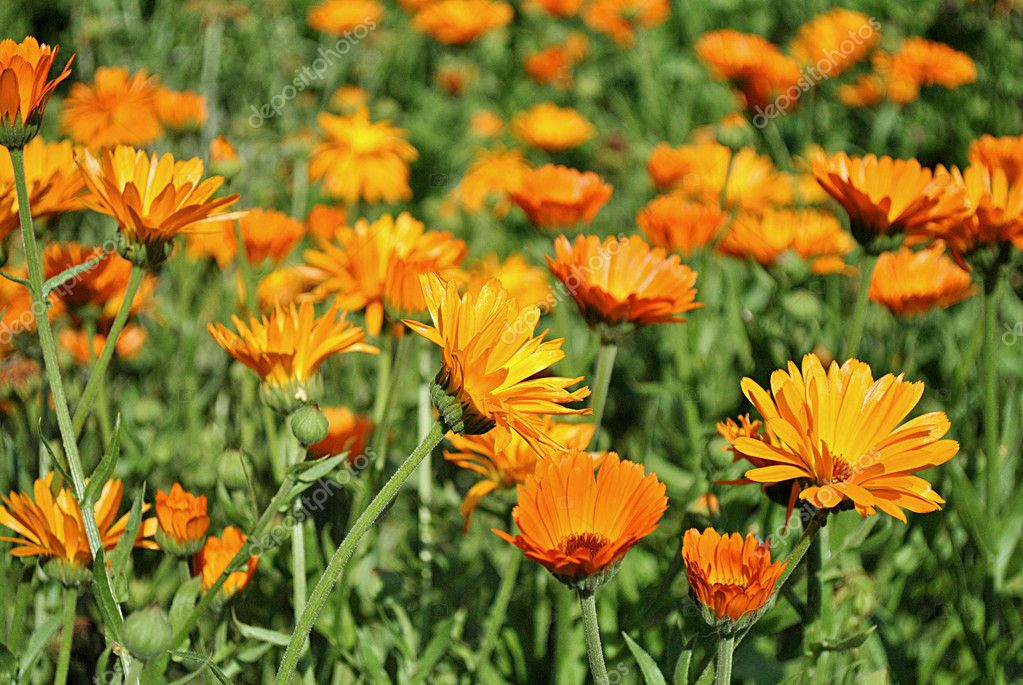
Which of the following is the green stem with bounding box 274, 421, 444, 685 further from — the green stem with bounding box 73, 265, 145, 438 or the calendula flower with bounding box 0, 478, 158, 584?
the green stem with bounding box 73, 265, 145, 438

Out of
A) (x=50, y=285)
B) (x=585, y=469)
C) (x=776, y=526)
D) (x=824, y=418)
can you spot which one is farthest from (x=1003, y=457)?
(x=50, y=285)

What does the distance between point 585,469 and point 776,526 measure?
651mm

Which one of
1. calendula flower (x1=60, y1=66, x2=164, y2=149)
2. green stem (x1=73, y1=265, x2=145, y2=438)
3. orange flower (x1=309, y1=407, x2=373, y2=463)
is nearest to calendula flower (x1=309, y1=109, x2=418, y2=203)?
calendula flower (x1=60, y1=66, x2=164, y2=149)

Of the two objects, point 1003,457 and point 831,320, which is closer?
point 1003,457

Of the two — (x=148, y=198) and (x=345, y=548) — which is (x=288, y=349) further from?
(x=345, y=548)

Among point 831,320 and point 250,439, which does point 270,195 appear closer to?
point 250,439

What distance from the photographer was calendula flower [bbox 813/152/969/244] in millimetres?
1480

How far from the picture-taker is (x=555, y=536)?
3.63 feet

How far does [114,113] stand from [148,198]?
1.71 m

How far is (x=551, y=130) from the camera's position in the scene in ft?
11.5

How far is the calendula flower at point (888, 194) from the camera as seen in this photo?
1.48 meters

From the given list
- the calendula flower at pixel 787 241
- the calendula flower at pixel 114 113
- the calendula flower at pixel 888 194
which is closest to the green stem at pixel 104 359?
the calendula flower at pixel 888 194

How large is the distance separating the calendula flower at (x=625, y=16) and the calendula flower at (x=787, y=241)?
7.28 feet

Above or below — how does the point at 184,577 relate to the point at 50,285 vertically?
below
